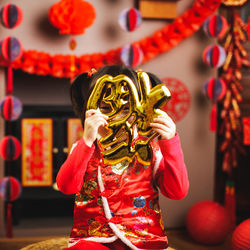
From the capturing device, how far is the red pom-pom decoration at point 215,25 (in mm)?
1953

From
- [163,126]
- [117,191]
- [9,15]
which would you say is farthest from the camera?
[9,15]

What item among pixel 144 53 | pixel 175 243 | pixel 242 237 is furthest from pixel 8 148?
pixel 242 237

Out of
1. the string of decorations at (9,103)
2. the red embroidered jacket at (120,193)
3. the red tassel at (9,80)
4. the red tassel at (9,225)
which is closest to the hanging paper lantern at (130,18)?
the string of decorations at (9,103)

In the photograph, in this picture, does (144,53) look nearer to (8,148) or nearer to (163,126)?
(8,148)

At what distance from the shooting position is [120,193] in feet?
3.17

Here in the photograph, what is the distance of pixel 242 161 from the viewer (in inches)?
87.3

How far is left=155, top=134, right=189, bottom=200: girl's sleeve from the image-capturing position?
0.85 metres

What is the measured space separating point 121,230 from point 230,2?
189cm

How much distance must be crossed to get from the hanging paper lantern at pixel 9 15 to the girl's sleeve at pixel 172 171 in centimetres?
133

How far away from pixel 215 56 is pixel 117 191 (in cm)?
137

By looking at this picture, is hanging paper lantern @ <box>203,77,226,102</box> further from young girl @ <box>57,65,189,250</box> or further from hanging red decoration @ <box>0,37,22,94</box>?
hanging red decoration @ <box>0,37,22,94</box>

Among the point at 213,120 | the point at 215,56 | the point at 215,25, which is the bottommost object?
the point at 213,120

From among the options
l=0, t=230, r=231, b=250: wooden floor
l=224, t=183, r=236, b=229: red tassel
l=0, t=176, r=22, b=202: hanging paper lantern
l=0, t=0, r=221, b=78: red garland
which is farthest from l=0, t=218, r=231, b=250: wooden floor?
l=0, t=0, r=221, b=78: red garland

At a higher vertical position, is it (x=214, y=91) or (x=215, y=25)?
(x=215, y=25)
